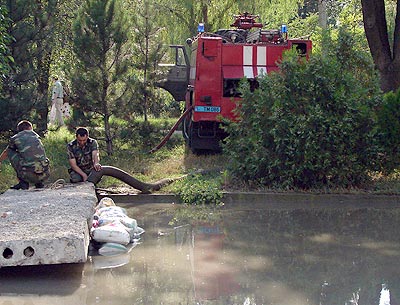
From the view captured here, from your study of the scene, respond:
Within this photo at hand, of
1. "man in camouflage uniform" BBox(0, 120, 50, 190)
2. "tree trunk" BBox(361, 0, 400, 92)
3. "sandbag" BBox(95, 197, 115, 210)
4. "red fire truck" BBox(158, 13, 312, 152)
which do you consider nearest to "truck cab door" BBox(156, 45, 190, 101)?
"red fire truck" BBox(158, 13, 312, 152)

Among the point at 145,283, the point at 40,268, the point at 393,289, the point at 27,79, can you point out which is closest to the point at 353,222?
the point at 393,289

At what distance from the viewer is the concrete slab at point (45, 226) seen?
6441 millimetres

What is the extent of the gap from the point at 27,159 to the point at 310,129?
4.36 m

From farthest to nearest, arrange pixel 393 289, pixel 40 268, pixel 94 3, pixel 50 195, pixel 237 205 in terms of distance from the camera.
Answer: pixel 94 3, pixel 237 205, pixel 50 195, pixel 40 268, pixel 393 289

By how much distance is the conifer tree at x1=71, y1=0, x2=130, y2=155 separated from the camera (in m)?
14.0

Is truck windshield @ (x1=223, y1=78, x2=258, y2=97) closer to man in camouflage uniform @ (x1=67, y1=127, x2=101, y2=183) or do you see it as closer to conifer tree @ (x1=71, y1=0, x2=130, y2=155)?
conifer tree @ (x1=71, y1=0, x2=130, y2=155)

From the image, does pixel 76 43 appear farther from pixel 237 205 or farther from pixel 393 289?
pixel 393 289

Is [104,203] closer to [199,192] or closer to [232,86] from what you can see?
[199,192]

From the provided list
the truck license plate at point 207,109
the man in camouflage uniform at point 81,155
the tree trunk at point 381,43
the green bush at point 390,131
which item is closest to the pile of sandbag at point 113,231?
the man in camouflage uniform at point 81,155

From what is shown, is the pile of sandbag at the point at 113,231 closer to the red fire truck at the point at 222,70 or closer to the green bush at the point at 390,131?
the green bush at the point at 390,131

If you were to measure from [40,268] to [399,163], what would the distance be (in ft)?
21.0

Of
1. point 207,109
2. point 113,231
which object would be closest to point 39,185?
point 113,231


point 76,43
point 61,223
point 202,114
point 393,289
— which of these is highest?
point 76,43

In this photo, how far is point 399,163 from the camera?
10.9 m
